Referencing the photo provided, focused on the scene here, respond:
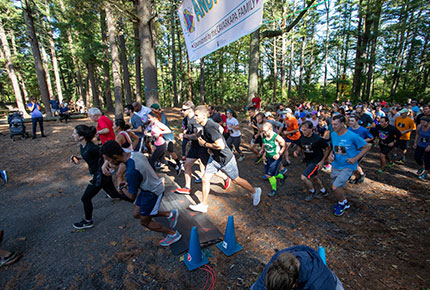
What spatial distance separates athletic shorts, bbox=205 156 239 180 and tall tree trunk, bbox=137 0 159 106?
4935mm

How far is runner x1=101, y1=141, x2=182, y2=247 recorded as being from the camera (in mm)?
2889

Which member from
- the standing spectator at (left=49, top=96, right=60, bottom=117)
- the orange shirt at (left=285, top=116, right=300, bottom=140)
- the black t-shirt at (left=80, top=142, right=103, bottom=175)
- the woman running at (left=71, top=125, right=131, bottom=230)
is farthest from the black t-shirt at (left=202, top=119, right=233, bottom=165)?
the standing spectator at (left=49, top=96, right=60, bottom=117)

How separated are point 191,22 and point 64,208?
5.46 meters

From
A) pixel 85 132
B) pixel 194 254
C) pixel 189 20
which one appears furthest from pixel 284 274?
pixel 189 20

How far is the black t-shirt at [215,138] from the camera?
4109mm

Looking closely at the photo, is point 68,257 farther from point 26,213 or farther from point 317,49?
point 317,49

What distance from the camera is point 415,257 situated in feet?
10.3

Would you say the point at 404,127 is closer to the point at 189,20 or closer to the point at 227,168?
the point at 227,168

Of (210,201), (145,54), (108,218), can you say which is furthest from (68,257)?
(145,54)

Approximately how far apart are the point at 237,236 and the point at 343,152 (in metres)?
2.82

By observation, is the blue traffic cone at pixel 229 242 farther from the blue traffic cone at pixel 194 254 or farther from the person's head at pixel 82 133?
the person's head at pixel 82 133

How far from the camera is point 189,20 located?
16.5ft

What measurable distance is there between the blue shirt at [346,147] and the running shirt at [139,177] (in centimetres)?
374

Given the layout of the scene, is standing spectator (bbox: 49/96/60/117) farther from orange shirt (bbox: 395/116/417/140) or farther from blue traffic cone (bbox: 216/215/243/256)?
orange shirt (bbox: 395/116/417/140)
